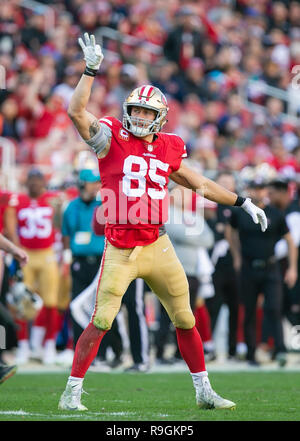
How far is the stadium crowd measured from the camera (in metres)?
13.1

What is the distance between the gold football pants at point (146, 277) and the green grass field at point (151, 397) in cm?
59

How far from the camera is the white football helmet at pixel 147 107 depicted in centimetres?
601

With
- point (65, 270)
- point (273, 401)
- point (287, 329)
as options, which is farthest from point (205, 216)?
point (273, 401)

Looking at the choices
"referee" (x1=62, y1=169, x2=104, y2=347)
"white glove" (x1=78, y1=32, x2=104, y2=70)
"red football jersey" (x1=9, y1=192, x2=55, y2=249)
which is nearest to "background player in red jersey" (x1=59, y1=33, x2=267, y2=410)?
"white glove" (x1=78, y1=32, x2=104, y2=70)

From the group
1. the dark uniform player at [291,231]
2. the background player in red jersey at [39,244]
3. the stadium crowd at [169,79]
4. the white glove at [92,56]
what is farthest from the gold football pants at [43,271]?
the white glove at [92,56]

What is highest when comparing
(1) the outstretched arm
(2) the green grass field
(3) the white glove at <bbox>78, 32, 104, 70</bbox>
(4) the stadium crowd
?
(4) the stadium crowd

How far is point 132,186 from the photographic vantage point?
598 cm

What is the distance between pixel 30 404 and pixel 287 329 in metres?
6.93

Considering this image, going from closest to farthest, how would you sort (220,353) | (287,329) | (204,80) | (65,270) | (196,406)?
1. (196,406)
2. (65,270)
3. (220,353)
4. (287,329)
5. (204,80)

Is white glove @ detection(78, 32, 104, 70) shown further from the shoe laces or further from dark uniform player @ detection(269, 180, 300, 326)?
dark uniform player @ detection(269, 180, 300, 326)

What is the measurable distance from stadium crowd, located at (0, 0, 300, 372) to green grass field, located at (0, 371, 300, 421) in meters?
2.76

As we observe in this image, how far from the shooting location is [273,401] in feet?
21.7
